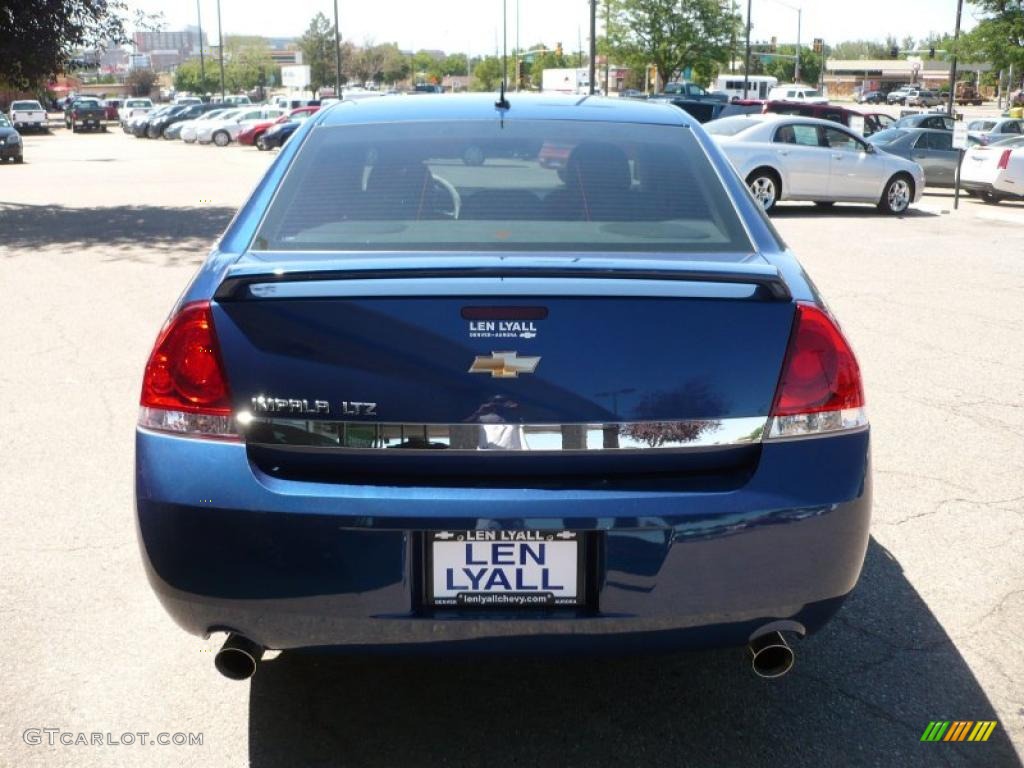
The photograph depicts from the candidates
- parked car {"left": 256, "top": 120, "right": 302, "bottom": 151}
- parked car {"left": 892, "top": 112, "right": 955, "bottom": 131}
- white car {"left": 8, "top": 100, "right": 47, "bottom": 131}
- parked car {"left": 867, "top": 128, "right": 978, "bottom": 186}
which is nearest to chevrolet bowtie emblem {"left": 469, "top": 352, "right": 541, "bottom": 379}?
parked car {"left": 867, "top": 128, "right": 978, "bottom": 186}

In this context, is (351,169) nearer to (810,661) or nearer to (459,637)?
(459,637)

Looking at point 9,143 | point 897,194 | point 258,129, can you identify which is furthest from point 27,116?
point 897,194

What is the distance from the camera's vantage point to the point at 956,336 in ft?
28.9

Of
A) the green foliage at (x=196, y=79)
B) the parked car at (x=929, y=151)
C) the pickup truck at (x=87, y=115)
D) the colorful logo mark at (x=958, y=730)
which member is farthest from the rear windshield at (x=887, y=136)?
the green foliage at (x=196, y=79)

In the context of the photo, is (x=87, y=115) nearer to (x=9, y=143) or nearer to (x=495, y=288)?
(x=9, y=143)

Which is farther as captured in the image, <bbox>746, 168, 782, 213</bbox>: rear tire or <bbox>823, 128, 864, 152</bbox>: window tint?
<bbox>823, 128, 864, 152</bbox>: window tint

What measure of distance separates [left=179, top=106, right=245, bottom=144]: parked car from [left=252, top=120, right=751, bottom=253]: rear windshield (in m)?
49.3

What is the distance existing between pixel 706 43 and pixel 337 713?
71.4 m

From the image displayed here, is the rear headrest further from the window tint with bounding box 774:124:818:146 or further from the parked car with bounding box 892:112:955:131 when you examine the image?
the parked car with bounding box 892:112:955:131

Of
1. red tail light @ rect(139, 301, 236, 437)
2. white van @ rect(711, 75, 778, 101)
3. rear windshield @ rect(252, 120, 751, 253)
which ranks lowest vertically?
red tail light @ rect(139, 301, 236, 437)

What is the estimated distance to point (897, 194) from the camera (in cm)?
1978

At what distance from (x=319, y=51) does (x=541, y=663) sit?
4386 inches

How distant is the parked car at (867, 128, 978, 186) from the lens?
24375 mm

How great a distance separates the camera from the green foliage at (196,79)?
12694 cm
